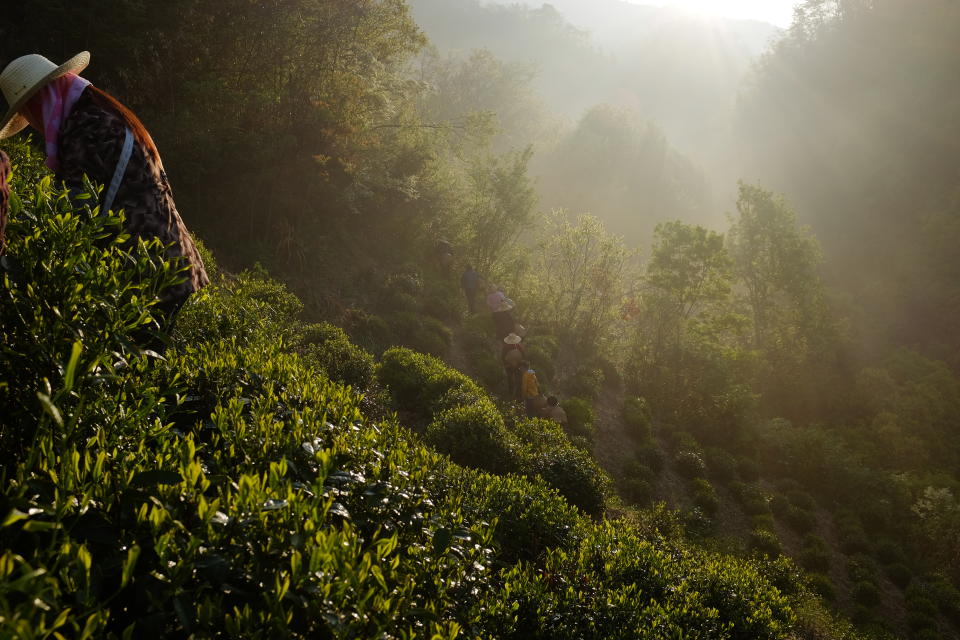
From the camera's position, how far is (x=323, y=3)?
12.0 m

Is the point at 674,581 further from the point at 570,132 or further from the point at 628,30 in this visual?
the point at 628,30

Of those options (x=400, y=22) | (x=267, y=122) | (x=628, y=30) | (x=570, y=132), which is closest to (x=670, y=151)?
(x=570, y=132)

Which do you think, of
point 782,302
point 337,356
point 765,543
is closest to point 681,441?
point 765,543

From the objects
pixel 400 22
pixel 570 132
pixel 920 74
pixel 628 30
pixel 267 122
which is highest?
pixel 628 30

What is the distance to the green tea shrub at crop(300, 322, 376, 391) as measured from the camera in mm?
7309

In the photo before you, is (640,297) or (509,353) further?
(640,297)

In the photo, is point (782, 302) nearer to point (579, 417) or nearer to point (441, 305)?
point (579, 417)

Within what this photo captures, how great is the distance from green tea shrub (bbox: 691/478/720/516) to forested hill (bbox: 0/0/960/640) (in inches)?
2.8

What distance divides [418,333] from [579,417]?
4952 millimetres

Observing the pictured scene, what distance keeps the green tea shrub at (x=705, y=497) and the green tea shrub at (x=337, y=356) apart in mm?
8749

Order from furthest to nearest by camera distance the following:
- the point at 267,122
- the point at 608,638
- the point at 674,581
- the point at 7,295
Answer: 1. the point at 267,122
2. the point at 674,581
3. the point at 608,638
4. the point at 7,295

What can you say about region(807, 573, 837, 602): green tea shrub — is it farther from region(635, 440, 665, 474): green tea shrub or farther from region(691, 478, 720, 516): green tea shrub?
region(635, 440, 665, 474): green tea shrub

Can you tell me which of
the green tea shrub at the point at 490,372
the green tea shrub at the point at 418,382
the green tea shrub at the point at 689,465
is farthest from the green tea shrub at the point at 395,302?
the green tea shrub at the point at 689,465

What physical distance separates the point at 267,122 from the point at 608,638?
1244 centimetres
